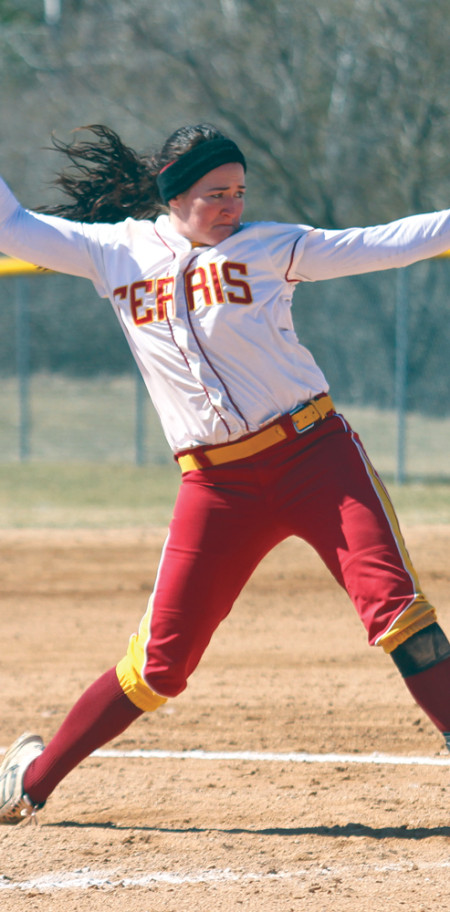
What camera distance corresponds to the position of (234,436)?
10.3 ft

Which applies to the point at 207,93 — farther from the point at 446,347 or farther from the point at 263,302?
the point at 263,302

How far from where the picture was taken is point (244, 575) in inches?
127

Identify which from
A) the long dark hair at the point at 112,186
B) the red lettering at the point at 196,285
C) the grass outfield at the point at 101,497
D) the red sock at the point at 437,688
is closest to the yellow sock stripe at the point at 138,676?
the red sock at the point at 437,688

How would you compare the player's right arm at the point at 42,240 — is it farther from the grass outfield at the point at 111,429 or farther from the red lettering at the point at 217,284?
the grass outfield at the point at 111,429

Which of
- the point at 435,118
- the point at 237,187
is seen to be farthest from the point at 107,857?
the point at 435,118

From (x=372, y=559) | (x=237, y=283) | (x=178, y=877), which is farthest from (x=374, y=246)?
(x=178, y=877)

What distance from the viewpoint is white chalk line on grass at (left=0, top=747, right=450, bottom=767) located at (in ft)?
12.9

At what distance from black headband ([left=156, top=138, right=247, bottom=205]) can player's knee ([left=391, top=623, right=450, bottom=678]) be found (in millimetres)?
1402

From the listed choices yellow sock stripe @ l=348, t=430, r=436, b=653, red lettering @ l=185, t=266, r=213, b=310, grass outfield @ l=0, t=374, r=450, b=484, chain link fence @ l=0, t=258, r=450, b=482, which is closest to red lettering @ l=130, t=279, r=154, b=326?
red lettering @ l=185, t=266, r=213, b=310

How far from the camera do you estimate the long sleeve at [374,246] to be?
9.84 feet

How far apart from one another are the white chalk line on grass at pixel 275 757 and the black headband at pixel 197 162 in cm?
198

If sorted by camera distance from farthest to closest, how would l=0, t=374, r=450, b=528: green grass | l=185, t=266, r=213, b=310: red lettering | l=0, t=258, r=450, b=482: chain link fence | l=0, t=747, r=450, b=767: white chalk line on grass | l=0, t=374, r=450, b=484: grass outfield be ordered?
l=0, t=374, r=450, b=484: grass outfield → l=0, t=258, r=450, b=482: chain link fence → l=0, t=374, r=450, b=528: green grass → l=0, t=747, r=450, b=767: white chalk line on grass → l=185, t=266, r=213, b=310: red lettering

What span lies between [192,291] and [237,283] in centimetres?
14

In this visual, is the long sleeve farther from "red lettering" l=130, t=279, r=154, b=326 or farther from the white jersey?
"red lettering" l=130, t=279, r=154, b=326
